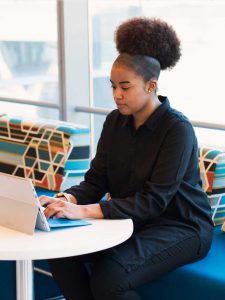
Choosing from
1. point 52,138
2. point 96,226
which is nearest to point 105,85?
point 52,138

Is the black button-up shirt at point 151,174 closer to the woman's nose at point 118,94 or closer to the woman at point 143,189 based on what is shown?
the woman at point 143,189

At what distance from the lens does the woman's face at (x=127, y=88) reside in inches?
93.5

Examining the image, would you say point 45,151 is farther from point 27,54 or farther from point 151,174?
point 27,54

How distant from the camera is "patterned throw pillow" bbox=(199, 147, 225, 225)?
9.27 feet

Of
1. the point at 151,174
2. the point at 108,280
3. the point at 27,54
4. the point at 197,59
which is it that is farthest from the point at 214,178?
the point at 27,54

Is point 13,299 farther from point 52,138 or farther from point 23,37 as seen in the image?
point 23,37

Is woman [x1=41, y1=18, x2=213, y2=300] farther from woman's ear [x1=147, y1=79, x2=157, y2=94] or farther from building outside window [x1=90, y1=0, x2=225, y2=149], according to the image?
building outside window [x1=90, y1=0, x2=225, y2=149]

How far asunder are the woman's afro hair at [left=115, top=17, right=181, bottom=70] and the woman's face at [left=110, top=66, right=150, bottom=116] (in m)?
0.10

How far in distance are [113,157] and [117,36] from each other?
0.49 m

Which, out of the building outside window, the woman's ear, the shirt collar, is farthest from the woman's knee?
the building outside window

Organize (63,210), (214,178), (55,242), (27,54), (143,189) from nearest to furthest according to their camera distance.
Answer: (55,242) < (63,210) < (143,189) < (214,178) < (27,54)

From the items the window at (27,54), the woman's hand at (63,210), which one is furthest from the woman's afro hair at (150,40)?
the window at (27,54)

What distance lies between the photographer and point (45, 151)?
11.6 feet

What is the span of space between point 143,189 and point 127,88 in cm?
39
